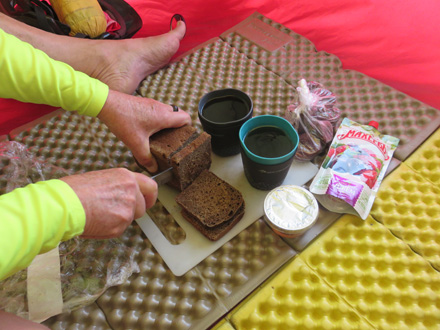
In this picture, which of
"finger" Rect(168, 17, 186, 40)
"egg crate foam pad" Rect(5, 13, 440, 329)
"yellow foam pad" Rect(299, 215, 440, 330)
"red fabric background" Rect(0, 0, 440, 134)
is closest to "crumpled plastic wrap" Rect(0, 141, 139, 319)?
"egg crate foam pad" Rect(5, 13, 440, 329)

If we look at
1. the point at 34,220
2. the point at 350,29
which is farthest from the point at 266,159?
the point at 350,29

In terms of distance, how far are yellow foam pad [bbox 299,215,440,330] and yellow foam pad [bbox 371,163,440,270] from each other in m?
0.02

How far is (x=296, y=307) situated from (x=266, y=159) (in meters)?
0.30

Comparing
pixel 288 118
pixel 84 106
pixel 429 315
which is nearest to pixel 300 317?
pixel 429 315

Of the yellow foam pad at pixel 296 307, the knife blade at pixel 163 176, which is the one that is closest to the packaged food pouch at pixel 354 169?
the yellow foam pad at pixel 296 307

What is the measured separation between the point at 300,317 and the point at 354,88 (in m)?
0.66

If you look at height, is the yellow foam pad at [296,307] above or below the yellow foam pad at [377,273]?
below

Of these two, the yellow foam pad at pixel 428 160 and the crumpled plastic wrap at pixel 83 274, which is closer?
the crumpled plastic wrap at pixel 83 274

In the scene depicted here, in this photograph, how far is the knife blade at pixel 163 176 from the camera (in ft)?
2.45

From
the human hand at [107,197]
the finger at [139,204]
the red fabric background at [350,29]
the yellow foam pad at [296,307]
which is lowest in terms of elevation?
the yellow foam pad at [296,307]

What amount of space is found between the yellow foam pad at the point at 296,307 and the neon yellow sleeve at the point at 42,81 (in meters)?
0.53

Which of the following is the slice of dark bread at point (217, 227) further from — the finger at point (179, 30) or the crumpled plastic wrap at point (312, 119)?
the finger at point (179, 30)

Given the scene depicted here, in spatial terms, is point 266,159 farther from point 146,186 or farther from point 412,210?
point 412,210

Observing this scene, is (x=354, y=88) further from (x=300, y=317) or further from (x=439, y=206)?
(x=300, y=317)
